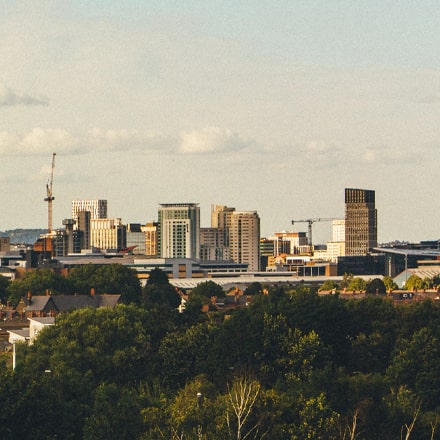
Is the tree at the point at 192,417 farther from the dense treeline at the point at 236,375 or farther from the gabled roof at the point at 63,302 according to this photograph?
the gabled roof at the point at 63,302

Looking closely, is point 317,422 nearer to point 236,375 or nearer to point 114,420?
point 114,420

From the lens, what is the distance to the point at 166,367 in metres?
111

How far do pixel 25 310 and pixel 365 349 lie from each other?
79.0 metres

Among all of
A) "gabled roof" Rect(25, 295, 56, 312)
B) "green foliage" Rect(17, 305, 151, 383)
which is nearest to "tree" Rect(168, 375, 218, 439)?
"green foliage" Rect(17, 305, 151, 383)

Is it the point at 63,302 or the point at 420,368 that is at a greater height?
the point at 63,302

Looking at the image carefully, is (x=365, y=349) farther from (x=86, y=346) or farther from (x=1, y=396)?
(x=1, y=396)

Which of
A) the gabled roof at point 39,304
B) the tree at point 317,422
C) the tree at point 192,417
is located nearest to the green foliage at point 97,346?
the tree at point 192,417

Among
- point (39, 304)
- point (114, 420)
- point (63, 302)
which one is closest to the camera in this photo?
point (114, 420)

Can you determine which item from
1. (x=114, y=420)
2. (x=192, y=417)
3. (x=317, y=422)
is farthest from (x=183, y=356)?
(x=192, y=417)

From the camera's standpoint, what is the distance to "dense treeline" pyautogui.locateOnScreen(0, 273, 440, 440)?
80.7 meters

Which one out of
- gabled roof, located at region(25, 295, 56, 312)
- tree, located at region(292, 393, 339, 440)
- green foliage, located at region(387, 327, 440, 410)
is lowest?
tree, located at region(292, 393, 339, 440)

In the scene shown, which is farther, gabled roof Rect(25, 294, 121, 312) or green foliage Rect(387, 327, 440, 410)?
gabled roof Rect(25, 294, 121, 312)

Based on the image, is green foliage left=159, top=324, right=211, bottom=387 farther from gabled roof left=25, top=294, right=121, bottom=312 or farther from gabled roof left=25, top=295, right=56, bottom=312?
gabled roof left=25, top=295, right=56, bottom=312

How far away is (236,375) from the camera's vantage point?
105m
